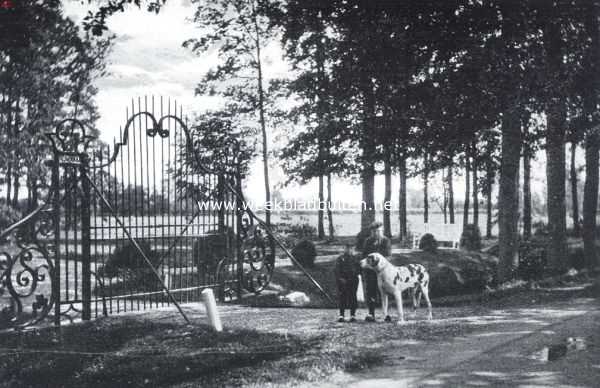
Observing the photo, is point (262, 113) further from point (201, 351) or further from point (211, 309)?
point (201, 351)

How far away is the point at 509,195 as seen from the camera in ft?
48.7

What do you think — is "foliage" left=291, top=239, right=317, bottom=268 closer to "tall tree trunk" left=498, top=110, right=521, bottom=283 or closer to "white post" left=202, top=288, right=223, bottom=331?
"tall tree trunk" left=498, top=110, right=521, bottom=283

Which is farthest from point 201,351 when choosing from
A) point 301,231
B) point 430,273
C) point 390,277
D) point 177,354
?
point 301,231

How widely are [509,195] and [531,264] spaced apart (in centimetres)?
372

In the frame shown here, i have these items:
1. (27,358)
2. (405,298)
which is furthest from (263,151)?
(27,358)

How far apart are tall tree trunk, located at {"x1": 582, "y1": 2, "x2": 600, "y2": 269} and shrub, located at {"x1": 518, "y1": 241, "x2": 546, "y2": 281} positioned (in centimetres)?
145

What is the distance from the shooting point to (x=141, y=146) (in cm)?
915

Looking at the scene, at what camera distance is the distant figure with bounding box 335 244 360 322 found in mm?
10133

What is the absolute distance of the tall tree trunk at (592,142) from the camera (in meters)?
12.2

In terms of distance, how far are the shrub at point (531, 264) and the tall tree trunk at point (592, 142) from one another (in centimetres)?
145

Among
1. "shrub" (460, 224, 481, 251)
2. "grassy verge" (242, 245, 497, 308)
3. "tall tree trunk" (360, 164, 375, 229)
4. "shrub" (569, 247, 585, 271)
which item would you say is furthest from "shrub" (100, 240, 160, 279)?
"shrub" (460, 224, 481, 251)

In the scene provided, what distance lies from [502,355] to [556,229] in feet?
37.9

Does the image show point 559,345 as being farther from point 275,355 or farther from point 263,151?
point 263,151

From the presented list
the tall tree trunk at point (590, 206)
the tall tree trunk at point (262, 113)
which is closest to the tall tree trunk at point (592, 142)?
the tall tree trunk at point (590, 206)
